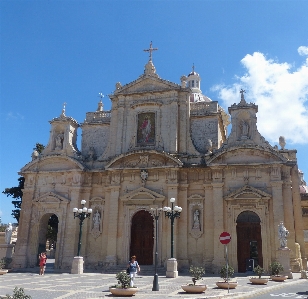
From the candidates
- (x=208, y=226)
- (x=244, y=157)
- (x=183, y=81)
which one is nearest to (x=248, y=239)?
(x=208, y=226)

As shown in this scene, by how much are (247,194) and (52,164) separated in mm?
16061

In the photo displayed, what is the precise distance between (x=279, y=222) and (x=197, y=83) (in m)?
26.0

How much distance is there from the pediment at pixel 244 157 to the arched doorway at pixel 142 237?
663cm

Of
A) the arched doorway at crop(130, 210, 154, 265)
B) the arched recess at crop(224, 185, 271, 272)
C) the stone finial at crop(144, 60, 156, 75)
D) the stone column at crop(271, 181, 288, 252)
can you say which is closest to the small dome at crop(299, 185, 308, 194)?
the stone column at crop(271, 181, 288, 252)

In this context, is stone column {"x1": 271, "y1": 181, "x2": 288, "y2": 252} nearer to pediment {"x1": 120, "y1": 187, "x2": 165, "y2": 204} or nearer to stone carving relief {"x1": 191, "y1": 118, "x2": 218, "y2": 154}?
stone carving relief {"x1": 191, "y1": 118, "x2": 218, "y2": 154}

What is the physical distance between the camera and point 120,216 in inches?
1113

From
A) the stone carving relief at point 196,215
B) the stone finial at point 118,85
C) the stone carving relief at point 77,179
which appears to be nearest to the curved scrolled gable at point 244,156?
the stone carving relief at point 196,215

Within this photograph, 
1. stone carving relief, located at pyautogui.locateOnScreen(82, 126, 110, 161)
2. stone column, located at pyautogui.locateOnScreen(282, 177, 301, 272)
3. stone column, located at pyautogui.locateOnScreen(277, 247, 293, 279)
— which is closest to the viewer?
stone column, located at pyautogui.locateOnScreen(277, 247, 293, 279)

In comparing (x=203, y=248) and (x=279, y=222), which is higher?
(x=279, y=222)

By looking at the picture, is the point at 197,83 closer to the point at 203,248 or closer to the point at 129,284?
the point at 203,248

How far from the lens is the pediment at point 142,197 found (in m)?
27.6

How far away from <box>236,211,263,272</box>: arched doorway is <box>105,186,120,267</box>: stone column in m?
9.06

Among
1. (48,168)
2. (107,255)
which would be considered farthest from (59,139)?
(107,255)

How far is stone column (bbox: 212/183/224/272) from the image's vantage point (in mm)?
25102
